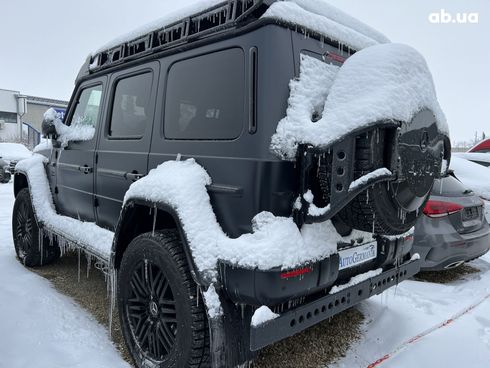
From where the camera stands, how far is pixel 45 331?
2809mm

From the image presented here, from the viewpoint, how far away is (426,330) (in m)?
2.98

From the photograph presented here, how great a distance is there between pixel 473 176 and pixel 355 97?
4.98 m

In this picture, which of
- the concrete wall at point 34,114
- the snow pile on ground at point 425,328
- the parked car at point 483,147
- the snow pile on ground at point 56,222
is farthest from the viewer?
the concrete wall at point 34,114

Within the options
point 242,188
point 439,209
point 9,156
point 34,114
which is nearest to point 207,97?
point 242,188

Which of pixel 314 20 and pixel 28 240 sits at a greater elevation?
pixel 314 20

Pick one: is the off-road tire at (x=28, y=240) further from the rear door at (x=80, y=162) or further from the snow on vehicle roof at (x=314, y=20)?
the snow on vehicle roof at (x=314, y=20)

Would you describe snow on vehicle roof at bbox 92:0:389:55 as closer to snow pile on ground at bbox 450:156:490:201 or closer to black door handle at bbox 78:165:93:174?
black door handle at bbox 78:165:93:174

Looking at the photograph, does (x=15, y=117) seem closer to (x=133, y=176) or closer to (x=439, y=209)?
(x=133, y=176)

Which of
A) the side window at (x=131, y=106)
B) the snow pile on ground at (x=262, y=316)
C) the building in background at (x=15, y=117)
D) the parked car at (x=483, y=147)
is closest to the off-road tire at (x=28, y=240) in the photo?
the side window at (x=131, y=106)

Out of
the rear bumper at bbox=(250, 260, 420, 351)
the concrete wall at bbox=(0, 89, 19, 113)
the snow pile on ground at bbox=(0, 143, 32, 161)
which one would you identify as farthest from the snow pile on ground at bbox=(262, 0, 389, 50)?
the concrete wall at bbox=(0, 89, 19, 113)

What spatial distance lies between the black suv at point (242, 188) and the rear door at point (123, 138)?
0.02 m

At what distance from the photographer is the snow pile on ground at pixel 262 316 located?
177 centimetres

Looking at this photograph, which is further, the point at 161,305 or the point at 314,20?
the point at 161,305

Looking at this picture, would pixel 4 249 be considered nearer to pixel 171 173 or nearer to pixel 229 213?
pixel 171 173
